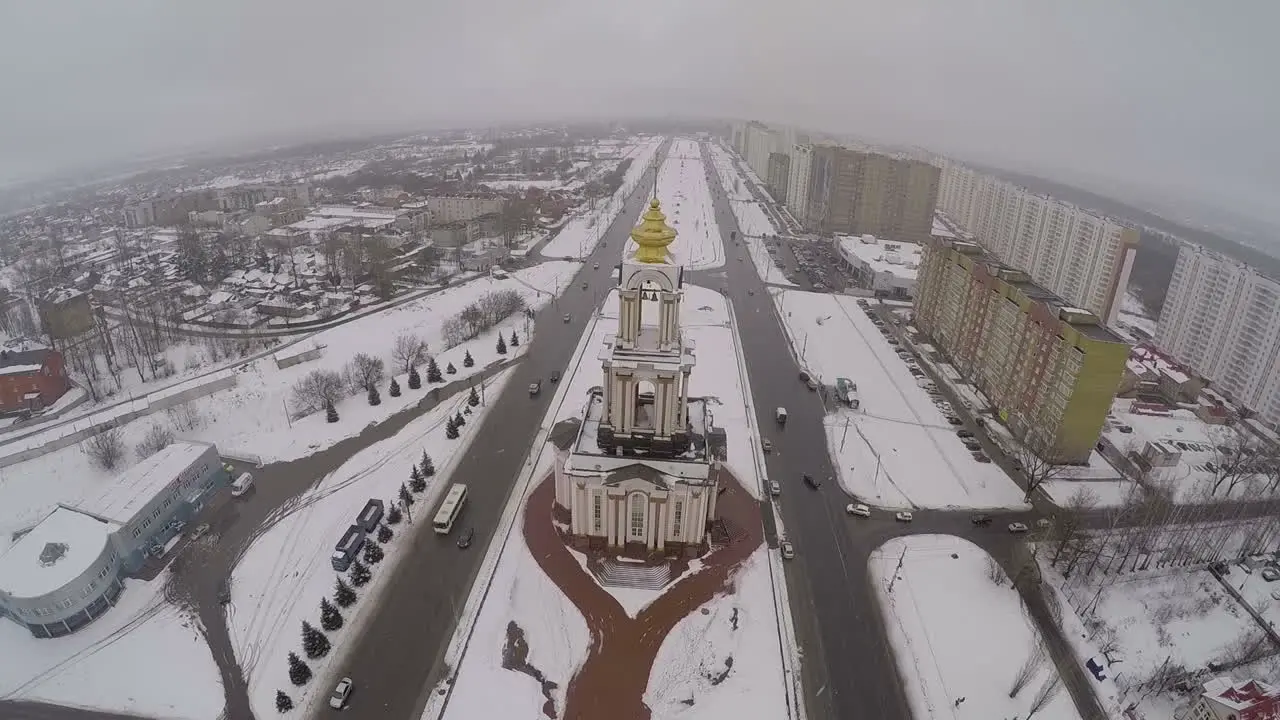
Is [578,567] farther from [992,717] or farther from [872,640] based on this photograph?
A: [992,717]

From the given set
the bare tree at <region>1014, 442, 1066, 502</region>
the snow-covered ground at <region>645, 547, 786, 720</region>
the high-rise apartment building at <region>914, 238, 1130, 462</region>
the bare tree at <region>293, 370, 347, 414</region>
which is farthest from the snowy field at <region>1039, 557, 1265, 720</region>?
the bare tree at <region>293, 370, 347, 414</region>

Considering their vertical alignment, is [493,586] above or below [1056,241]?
below

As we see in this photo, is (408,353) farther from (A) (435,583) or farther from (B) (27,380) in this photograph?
Result: (A) (435,583)

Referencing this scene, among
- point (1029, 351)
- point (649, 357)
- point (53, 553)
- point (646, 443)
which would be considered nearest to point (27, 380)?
point (53, 553)

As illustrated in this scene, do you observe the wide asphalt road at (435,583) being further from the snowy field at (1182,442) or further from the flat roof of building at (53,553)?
the snowy field at (1182,442)

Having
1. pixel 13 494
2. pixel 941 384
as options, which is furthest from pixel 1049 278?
pixel 13 494

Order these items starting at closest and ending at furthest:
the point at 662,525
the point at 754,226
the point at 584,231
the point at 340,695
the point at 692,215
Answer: the point at 340,695
the point at 662,525
the point at 584,231
the point at 754,226
the point at 692,215
